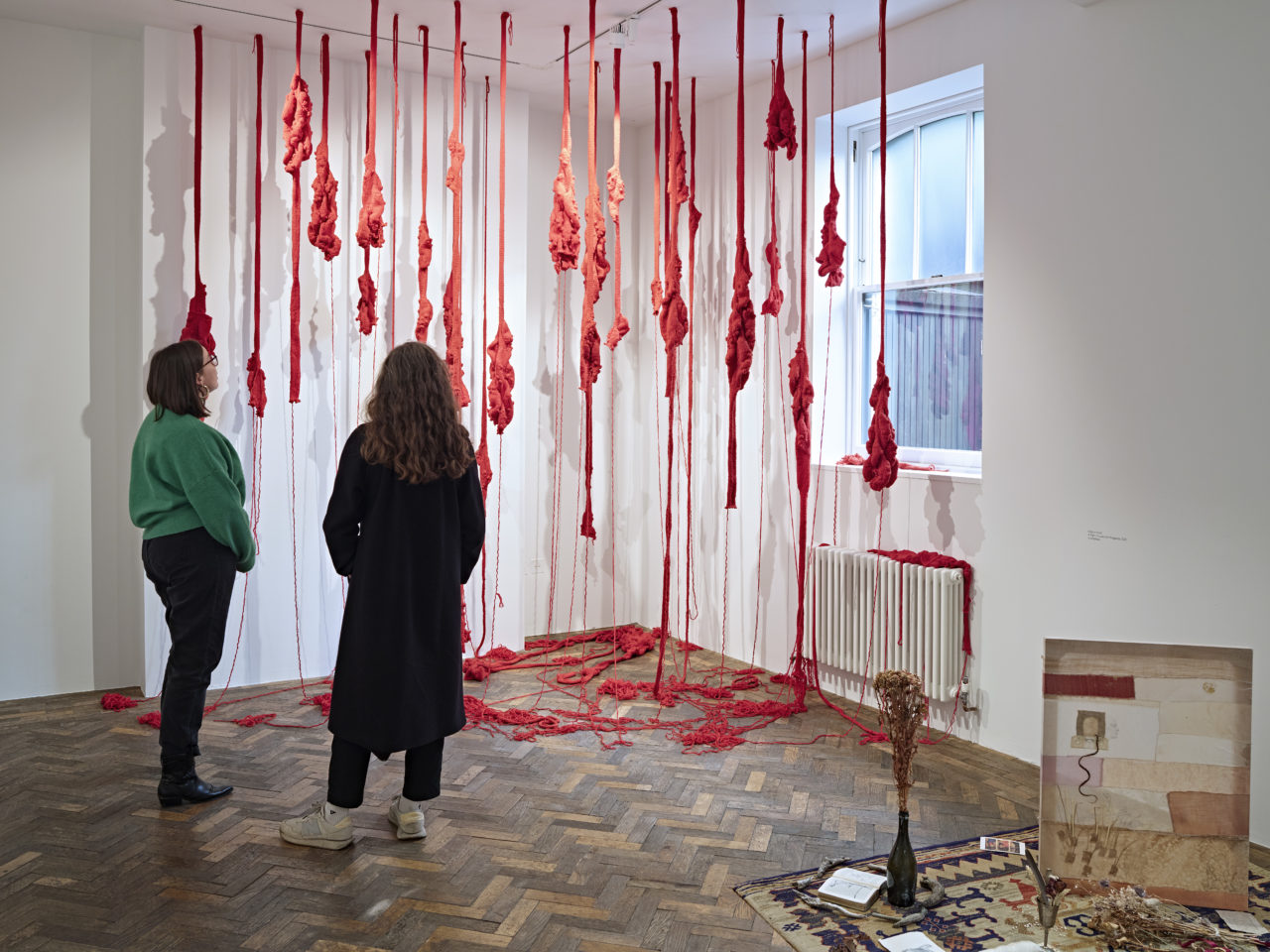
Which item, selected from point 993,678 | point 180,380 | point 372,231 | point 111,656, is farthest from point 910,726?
point 111,656

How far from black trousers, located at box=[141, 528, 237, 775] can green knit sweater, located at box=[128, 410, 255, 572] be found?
0.05 metres

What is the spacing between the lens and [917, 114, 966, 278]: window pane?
4.29m

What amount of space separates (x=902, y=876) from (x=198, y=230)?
3719 millimetres

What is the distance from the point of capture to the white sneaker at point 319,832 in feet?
9.63

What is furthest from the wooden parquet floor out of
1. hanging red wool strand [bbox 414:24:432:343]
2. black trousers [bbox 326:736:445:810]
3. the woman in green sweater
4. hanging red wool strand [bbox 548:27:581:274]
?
hanging red wool strand [bbox 548:27:581:274]

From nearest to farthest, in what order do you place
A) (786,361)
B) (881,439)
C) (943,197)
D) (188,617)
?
A: 1. (188,617)
2. (881,439)
3. (943,197)
4. (786,361)

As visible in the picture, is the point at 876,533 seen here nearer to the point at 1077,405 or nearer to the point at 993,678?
the point at 993,678

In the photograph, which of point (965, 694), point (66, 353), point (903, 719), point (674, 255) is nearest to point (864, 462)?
point (965, 694)

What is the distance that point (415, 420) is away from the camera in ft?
9.27

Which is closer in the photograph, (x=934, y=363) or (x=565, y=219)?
(x=565, y=219)

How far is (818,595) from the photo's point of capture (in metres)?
4.67

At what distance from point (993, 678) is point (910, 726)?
1.45 m

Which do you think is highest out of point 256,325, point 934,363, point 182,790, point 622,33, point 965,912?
point 622,33

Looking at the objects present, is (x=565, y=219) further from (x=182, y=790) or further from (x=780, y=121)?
(x=182, y=790)
